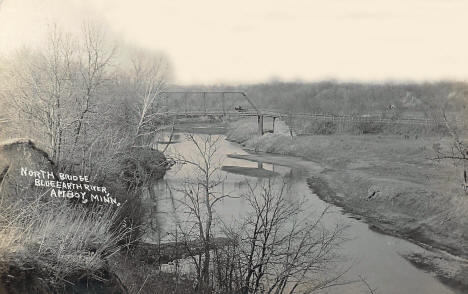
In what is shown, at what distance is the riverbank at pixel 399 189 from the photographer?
9.98 m

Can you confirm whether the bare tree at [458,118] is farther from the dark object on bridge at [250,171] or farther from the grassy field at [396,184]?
the dark object on bridge at [250,171]

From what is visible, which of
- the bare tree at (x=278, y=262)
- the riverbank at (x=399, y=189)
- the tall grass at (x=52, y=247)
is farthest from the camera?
the riverbank at (x=399, y=189)

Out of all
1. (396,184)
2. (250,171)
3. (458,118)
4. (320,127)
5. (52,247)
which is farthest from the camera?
(320,127)

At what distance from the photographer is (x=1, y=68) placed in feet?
30.2

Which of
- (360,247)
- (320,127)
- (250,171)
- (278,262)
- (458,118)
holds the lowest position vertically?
(360,247)

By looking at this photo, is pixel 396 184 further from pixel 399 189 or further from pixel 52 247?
pixel 52 247

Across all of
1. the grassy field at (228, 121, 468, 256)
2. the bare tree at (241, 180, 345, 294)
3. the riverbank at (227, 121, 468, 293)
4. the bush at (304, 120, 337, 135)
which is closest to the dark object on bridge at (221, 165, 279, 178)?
the riverbank at (227, 121, 468, 293)

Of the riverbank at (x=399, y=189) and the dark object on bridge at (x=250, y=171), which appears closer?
the riverbank at (x=399, y=189)

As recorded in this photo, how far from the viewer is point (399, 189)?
13.0 meters

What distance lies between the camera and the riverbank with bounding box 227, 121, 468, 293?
9.98m

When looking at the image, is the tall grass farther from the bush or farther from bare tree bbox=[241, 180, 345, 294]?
the bush

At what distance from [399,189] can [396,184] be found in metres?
0.54

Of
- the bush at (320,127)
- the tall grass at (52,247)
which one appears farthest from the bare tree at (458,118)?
the bush at (320,127)

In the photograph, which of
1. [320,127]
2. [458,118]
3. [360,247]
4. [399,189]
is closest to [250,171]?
[399,189]
